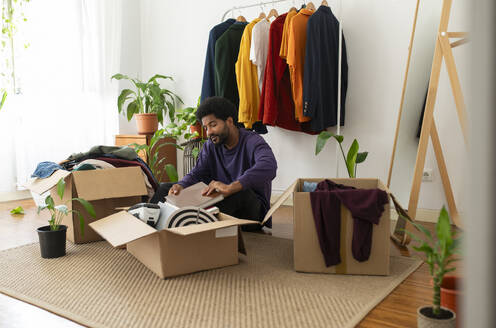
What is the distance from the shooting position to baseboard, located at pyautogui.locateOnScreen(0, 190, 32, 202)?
12.6 ft

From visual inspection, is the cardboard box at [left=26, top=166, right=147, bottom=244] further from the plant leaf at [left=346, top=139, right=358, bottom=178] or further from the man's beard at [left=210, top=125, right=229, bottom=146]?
the plant leaf at [left=346, top=139, right=358, bottom=178]

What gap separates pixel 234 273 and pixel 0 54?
315 centimetres

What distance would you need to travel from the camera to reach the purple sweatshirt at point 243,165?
2.26 metres

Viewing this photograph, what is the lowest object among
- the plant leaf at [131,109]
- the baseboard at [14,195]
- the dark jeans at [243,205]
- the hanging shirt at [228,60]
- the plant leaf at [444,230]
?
the baseboard at [14,195]

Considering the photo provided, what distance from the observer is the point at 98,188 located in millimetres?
2307

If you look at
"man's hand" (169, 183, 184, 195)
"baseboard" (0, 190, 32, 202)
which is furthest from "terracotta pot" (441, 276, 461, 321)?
"baseboard" (0, 190, 32, 202)

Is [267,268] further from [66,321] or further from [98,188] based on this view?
[98,188]

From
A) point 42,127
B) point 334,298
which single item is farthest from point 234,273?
point 42,127

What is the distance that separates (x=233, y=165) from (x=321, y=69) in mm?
1076

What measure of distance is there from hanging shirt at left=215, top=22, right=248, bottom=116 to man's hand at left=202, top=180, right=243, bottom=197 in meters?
1.43

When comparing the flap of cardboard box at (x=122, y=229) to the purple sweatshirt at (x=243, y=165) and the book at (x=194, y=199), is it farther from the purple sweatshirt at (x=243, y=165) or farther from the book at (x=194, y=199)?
the purple sweatshirt at (x=243, y=165)

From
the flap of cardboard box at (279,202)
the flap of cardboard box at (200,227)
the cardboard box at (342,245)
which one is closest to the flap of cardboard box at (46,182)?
the flap of cardboard box at (200,227)

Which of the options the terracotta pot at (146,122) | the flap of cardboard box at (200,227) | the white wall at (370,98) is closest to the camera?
the flap of cardboard box at (200,227)

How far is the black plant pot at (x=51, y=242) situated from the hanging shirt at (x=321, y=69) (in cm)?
178
